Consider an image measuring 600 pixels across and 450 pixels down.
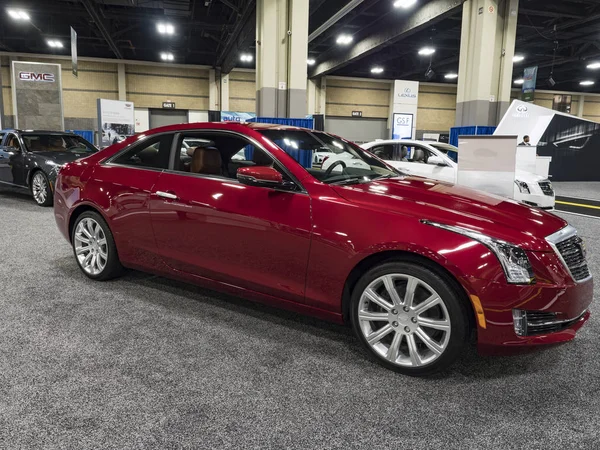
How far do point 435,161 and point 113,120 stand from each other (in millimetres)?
12384

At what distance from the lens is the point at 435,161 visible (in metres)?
8.65

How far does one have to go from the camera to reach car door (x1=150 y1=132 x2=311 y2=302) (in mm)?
2719

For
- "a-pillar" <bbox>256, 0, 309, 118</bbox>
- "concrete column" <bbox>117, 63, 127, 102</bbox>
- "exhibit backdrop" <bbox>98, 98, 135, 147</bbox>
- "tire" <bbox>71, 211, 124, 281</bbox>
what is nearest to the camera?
"tire" <bbox>71, 211, 124, 281</bbox>

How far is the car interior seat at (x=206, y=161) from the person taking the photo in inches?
127

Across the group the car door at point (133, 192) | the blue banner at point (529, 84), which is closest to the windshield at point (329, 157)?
the car door at point (133, 192)

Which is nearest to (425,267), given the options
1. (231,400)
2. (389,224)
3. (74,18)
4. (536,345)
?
(389,224)

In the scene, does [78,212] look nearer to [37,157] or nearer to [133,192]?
[133,192]

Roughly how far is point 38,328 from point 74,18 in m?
20.7

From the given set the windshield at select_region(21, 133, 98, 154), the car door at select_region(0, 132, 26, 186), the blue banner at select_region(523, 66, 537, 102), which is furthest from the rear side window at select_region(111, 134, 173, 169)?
the blue banner at select_region(523, 66, 537, 102)

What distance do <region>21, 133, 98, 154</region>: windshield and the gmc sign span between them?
19.4 ft

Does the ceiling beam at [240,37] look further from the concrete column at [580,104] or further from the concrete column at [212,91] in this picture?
the concrete column at [580,104]

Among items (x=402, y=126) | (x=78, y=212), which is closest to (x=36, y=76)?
(x=78, y=212)

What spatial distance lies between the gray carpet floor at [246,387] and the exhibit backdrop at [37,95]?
11.9 metres

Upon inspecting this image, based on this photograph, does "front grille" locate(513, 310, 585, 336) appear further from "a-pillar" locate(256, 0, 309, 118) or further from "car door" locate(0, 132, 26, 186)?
"a-pillar" locate(256, 0, 309, 118)
